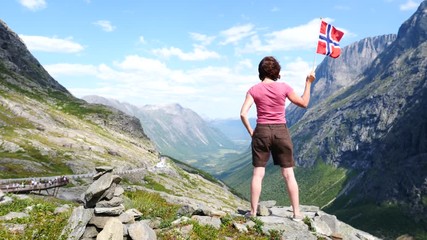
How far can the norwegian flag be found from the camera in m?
17.5

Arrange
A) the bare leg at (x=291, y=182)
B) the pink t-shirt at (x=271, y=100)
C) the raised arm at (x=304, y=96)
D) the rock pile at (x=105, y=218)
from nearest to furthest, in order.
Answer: the rock pile at (x=105, y=218) → the raised arm at (x=304, y=96) → the pink t-shirt at (x=271, y=100) → the bare leg at (x=291, y=182)

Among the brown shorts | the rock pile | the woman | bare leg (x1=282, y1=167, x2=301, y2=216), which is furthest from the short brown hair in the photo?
the rock pile

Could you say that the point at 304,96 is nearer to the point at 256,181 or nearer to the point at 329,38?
the point at 256,181

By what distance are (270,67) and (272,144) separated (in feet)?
10.0

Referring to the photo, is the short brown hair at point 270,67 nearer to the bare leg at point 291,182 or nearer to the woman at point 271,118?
the woman at point 271,118

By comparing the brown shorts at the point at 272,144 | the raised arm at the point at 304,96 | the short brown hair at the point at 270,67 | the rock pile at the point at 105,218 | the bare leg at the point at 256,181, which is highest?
the short brown hair at the point at 270,67

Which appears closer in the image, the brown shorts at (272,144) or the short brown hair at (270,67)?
the brown shorts at (272,144)

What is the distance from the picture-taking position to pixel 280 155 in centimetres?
1438

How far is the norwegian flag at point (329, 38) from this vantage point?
17469 millimetres

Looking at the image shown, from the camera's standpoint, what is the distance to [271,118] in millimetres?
14383

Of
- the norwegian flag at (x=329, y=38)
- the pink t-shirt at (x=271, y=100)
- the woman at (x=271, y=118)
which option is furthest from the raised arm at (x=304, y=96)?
the norwegian flag at (x=329, y=38)

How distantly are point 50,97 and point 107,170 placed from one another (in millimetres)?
193924

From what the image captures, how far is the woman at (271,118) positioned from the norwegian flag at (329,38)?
3909mm

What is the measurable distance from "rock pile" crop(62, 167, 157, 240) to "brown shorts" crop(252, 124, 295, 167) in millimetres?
5158
